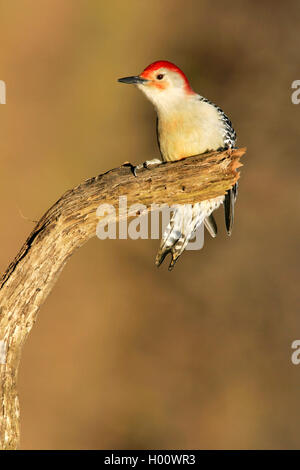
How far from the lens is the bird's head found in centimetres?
245

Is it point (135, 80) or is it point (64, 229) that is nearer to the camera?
point (64, 229)

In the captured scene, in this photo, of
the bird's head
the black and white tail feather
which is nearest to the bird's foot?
the bird's head

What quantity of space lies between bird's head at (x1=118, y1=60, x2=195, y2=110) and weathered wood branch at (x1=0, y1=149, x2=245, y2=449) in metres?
0.42

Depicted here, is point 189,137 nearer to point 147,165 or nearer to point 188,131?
point 188,131


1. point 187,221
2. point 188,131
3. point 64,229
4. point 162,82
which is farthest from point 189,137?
point 64,229

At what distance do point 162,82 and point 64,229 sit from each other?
0.81 meters

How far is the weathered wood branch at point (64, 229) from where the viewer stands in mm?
2111

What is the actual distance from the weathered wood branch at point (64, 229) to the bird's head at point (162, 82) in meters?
0.42

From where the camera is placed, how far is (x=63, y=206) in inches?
85.3

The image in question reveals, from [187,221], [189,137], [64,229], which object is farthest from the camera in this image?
[187,221]

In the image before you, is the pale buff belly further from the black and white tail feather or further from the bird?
the black and white tail feather

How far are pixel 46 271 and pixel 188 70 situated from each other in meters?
2.51

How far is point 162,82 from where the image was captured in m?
2.47

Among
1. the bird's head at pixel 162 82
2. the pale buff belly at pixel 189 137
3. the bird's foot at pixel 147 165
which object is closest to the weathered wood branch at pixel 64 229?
the bird's foot at pixel 147 165
